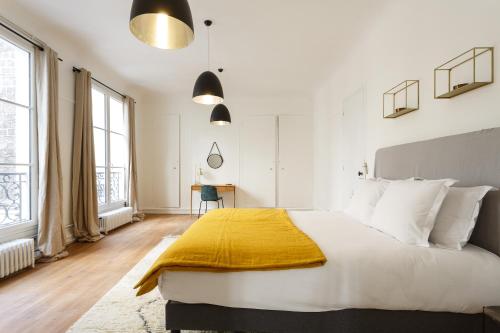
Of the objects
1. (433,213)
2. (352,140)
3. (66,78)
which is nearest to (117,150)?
(66,78)

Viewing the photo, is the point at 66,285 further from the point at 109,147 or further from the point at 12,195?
the point at 109,147

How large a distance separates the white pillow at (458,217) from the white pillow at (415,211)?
0.25 ft

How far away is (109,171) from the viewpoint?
462 cm

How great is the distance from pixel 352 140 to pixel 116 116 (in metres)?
4.30

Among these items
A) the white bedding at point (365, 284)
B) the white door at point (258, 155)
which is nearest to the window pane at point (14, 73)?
the white bedding at point (365, 284)

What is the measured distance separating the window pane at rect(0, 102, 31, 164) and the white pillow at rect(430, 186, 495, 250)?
3.90 metres

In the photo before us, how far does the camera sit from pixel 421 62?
2.22m

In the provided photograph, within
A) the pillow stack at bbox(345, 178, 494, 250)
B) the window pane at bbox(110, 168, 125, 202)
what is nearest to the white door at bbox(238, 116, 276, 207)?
the window pane at bbox(110, 168, 125, 202)

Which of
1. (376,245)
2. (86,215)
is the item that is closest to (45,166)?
(86,215)

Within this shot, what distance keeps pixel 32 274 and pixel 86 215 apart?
3.94ft

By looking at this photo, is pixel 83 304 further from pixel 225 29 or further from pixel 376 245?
pixel 225 29

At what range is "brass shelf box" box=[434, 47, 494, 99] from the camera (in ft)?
5.18

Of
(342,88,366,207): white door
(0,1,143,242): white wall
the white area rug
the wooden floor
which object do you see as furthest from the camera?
(342,88,366,207): white door

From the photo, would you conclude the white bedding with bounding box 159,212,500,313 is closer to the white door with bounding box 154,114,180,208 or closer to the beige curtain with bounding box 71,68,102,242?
the beige curtain with bounding box 71,68,102,242
